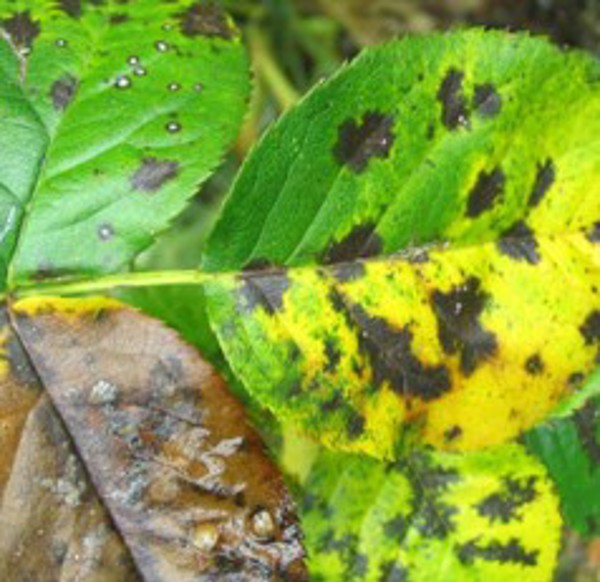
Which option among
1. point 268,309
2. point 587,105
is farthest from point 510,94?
point 268,309

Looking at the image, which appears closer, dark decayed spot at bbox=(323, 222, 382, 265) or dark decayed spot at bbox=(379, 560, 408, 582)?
dark decayed spot at bbox=(323, 222, 382, 265)

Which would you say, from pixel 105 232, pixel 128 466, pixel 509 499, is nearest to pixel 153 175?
pixel 105 232

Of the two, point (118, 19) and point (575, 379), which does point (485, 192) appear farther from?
point (118, 19)

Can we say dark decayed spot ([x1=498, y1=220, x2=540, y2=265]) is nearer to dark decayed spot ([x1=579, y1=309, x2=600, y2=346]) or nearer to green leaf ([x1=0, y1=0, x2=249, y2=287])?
dark decayed spot ([x1=579, y1=309, x2=600, y2=346])

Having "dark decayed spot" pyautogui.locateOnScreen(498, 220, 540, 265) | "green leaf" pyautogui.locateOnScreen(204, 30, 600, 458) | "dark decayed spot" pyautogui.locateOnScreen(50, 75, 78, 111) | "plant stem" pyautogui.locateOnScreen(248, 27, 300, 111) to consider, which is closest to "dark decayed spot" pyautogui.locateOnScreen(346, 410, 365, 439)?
"green leaf" pyautogui.locateOnScreen(204, 30, 600, 458)

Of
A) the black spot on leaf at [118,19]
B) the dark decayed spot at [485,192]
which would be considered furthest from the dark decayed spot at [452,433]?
the black spot on leaf at [118,19]

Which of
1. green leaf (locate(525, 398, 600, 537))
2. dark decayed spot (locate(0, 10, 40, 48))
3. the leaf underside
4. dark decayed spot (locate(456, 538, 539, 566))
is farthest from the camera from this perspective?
green leaf (locate(525, 398, 600, 537))

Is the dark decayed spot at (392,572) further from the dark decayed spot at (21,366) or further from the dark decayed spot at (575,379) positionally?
the dark decayed spot at (21,366)
